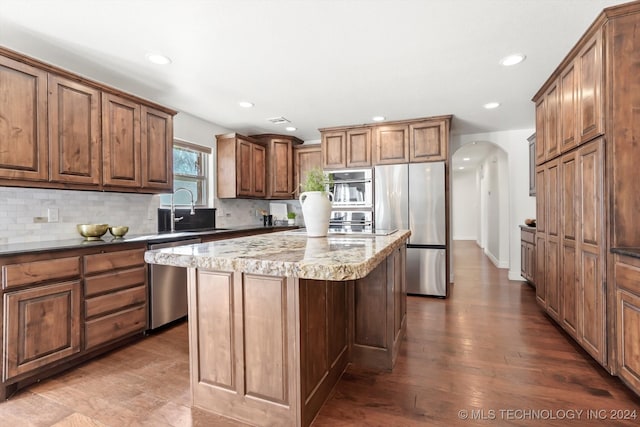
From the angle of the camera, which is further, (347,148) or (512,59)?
(347,148)

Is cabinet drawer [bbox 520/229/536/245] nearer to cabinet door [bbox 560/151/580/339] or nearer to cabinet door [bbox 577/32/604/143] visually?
cabinet door [bbox 560/151/580/339]

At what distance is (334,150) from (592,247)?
10.5 ft

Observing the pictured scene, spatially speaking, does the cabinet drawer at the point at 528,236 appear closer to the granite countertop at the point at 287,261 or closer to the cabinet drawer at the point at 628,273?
the cabinet drawer at the point at 628,273

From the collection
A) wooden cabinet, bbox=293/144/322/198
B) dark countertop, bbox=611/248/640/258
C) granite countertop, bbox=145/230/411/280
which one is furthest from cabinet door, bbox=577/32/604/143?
wooden cabinet, bbox=293/144/322/198

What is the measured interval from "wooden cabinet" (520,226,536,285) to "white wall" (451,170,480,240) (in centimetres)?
609

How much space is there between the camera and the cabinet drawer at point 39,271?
74.9 inches

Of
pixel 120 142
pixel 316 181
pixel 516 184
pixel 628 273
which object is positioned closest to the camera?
pixel 628 273

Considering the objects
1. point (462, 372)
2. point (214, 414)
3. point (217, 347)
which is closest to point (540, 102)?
point (462, 372)

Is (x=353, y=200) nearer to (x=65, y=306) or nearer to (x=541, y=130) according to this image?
(x=541, y=130)

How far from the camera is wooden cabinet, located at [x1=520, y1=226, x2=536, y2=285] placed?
4.01m

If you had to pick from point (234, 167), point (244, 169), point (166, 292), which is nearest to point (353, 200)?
point (244, 169)

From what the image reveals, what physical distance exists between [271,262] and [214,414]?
1.04m

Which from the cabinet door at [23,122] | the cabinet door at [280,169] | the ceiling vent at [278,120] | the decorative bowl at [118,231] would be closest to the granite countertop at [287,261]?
the cabinet door at [23,122]

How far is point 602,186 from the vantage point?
6.66ft
